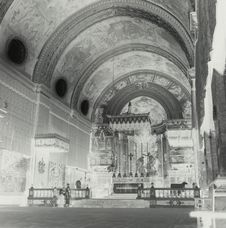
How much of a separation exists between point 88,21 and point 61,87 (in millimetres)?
4683

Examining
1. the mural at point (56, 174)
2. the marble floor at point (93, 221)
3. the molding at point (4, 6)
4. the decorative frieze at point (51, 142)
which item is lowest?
the marble floor at point (93, 221)

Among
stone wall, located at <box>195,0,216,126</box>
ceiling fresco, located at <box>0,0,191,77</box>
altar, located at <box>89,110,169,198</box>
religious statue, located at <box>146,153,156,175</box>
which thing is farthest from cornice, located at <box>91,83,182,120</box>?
stone wall, located at <box>195,0,216,126</box>

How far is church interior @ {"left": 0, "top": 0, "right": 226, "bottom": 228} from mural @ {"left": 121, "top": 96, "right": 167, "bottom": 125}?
0.28 feet

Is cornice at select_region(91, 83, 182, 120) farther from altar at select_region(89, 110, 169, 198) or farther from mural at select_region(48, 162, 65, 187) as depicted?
mural at select_region(48, 162, 65, 187)

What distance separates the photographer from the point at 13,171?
14.5 m

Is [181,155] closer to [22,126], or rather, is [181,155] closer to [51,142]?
[51,142]

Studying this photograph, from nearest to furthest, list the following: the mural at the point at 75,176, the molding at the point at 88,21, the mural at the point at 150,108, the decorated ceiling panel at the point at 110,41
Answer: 1. the molding at the point at 88,21
2. the decorated ceiling panel at the point at 110,41
3. the mural at the point at 75,176
4. the mural at the point at 150,108

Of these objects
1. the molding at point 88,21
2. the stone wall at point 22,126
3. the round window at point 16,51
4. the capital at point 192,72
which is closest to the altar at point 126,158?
the stone wall at point 22,126

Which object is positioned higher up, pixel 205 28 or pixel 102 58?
pixel 102 58

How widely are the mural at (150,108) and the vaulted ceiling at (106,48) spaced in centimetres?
80

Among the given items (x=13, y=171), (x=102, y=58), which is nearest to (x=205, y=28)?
(x=13, y=171)

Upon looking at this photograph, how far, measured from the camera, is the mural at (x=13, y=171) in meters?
13.6

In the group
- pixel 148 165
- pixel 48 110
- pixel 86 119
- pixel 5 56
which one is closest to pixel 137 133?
pixel 148 165

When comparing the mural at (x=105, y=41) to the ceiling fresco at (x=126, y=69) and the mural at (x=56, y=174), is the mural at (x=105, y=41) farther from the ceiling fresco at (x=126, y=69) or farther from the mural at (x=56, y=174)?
the mural at (x=56, y=174)
